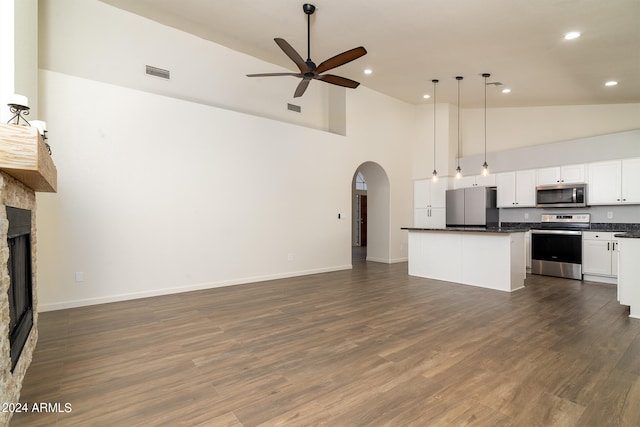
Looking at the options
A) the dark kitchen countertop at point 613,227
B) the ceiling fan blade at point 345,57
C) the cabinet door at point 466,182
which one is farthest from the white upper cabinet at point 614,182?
→ the ceiling fan blade at point 345,57

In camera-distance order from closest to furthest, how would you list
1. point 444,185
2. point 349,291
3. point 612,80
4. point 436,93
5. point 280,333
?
point 280,333 < point 349,291 < point 612,80 < point 436,93 < point 444,185

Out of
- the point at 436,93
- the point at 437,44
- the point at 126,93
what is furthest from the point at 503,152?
the point at 126,93

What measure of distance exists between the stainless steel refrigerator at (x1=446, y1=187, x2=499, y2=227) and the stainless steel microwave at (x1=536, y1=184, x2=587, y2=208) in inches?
37.1

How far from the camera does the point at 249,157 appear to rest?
5.60m

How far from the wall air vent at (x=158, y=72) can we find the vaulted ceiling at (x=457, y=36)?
2.32 feet

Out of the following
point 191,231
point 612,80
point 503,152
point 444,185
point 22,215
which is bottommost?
point 191,231

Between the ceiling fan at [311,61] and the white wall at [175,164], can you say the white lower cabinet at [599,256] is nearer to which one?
the white wall at [175,164]

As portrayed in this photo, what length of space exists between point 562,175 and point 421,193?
3.04 meters

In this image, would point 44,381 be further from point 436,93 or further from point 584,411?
point 436,93

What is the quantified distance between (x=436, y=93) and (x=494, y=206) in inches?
118

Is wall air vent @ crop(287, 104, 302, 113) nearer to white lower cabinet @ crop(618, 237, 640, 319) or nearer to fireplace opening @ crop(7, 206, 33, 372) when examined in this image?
fireplace opening @ crop(7, 206, 33, 372)

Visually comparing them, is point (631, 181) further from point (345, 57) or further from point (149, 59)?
point (149, 59)

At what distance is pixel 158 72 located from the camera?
499 centimetres

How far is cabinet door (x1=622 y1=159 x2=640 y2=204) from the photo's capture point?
18.0 feet
